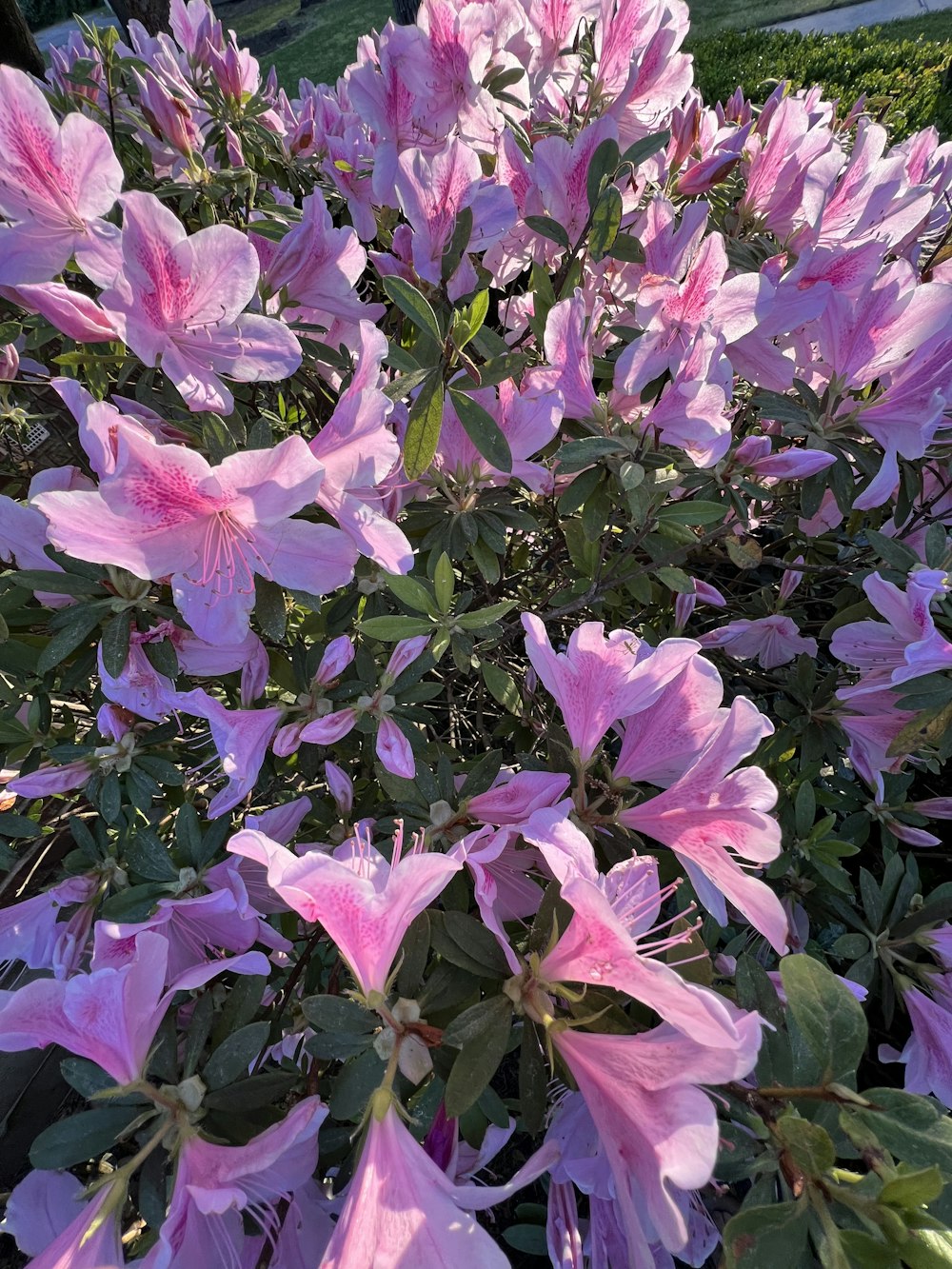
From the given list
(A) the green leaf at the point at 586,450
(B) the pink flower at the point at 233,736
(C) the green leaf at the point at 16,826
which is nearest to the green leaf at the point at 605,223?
(A) the green leaf at the point at 586,450

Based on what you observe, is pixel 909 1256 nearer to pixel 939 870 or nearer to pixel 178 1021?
pixel 178 1021

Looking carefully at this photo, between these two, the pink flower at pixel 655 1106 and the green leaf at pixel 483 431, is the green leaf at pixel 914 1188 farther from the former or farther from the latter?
the green leaf at pixel 483 431

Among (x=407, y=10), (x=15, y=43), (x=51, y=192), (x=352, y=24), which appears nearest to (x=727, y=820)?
(x=51, y=192)

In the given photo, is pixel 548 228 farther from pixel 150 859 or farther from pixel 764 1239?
pixel 764 1239

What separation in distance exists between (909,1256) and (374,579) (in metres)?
0.90

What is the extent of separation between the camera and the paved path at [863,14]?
867 centimetres

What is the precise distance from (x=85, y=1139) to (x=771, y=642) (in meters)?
1.27

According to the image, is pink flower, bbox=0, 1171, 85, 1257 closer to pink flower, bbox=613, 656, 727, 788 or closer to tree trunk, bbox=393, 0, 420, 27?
pink flower, bbox=613, 656, 727, 788

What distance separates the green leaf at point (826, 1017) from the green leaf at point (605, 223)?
36.8 inches

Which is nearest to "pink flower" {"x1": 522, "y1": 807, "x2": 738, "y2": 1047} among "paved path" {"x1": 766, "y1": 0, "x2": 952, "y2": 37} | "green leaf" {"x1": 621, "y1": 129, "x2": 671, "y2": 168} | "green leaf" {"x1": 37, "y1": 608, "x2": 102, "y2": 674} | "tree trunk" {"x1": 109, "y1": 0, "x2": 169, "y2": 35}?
"green leaf" {"x1": 37, "y1": 608, "x2": 102, "y2": 674}

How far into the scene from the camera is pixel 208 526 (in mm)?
822

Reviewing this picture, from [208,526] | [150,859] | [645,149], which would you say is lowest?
[150,859]

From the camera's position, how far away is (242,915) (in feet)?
2.91

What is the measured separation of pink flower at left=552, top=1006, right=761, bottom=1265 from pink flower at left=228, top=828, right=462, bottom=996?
19 cm
